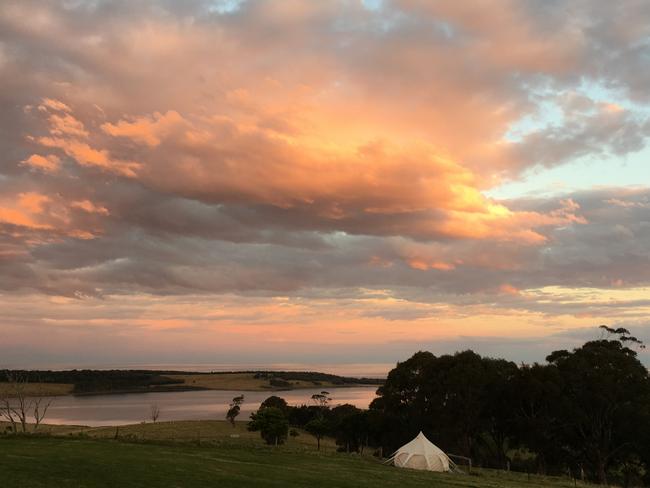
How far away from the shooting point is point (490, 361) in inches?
3329

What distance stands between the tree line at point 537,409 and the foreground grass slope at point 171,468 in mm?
25318

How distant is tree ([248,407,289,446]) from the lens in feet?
312

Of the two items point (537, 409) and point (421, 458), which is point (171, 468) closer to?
point (421, 458)

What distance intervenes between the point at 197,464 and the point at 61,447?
10.3 metres

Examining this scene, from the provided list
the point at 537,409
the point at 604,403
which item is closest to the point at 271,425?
the point at 537,409

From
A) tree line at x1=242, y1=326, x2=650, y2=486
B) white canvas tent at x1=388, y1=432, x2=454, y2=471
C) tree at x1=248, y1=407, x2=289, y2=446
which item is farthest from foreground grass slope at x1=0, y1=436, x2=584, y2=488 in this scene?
tree at x1=248, y1=407, x2=289, y2=446

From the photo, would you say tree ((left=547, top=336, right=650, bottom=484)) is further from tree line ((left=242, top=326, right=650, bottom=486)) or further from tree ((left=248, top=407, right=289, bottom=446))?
tree ((left=248, top=407, right=289, bottom=446))

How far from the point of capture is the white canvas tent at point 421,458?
5627 centimetres

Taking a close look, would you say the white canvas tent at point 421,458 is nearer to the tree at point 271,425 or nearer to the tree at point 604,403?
the tree at point 604,403

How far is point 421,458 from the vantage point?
57.0 m

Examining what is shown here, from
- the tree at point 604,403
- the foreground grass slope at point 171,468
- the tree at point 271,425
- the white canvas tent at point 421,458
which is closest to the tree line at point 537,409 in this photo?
the tree at point 604,403

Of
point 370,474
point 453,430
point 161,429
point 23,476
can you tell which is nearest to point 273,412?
point 161,429

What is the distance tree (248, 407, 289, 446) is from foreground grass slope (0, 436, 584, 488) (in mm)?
47093

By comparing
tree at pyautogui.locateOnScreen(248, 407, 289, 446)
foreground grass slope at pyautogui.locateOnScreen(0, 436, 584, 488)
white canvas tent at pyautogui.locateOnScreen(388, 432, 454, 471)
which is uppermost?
foreground grass slope at pyautogui.locateOnScreen(0, 436, 584, 488)
